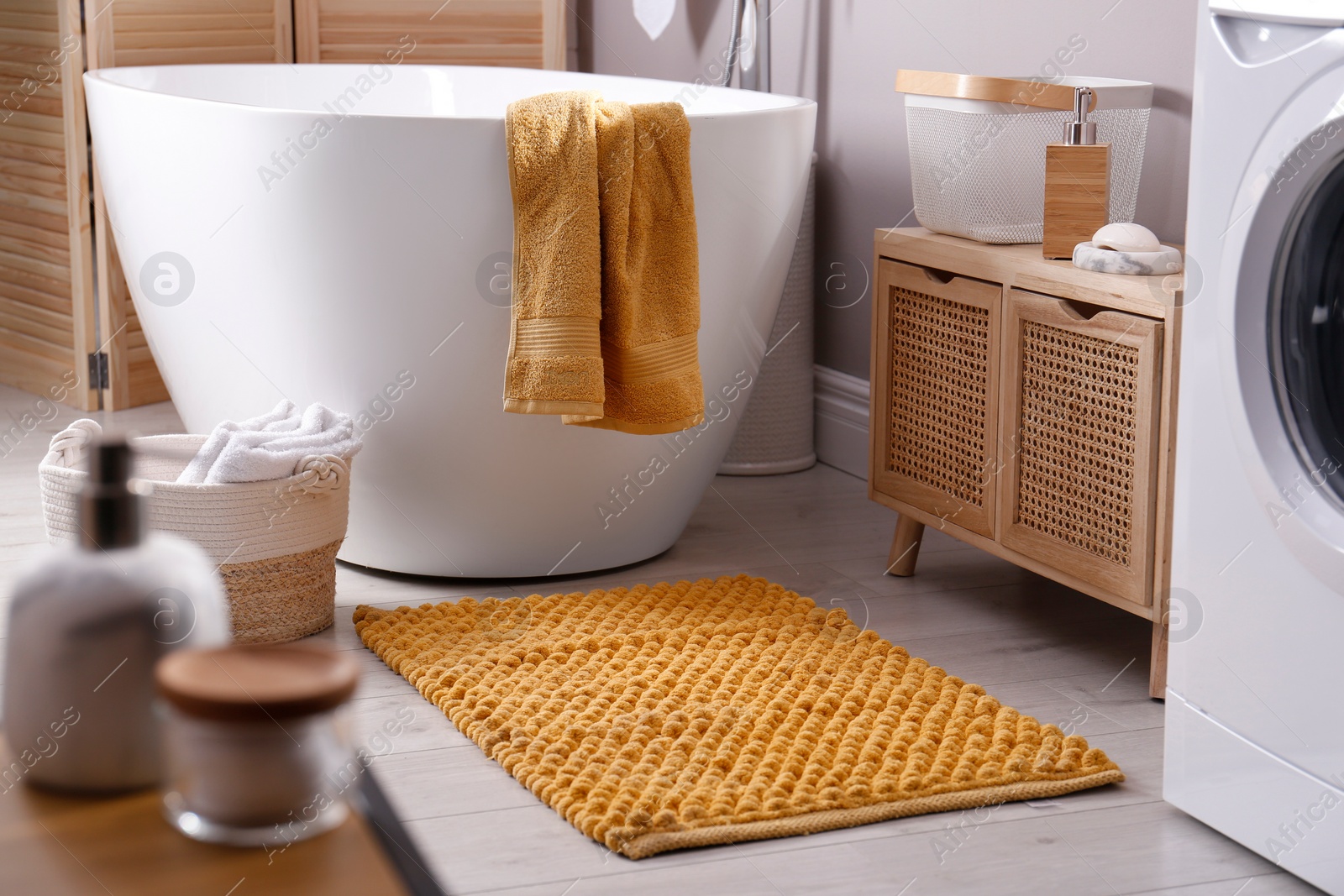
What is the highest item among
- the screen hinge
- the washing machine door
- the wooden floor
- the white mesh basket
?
the white mesh basket

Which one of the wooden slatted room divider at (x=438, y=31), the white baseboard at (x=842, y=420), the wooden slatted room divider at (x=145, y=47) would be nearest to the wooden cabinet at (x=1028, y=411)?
the white baseboard at (x=842, y=420)

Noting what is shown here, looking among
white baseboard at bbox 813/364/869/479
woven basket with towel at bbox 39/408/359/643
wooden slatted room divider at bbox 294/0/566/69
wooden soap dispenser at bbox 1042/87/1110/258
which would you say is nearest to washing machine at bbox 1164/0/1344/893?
wooden soap dispenser at bbox 1042/87/1110/258

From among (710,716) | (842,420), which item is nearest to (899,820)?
(710,716)

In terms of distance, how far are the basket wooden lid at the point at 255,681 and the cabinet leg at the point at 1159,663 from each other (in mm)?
1510

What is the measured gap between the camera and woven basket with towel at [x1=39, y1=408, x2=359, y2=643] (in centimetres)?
166

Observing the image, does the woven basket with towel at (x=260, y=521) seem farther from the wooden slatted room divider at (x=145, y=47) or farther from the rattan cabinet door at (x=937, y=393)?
the wooden slatted room divider at (x=145, y=47)

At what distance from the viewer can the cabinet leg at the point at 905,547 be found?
6.94 ft

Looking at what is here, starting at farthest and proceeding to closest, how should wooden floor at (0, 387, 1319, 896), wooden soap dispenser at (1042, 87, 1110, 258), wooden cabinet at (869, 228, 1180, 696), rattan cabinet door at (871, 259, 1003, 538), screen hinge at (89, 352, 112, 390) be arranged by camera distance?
screen hinge at (89, 352, 112, 390) < rattan cabinet door at (871, 259, 1003, 538) < wooden soap dispenser at (1042, 87, 1110, 258) < wooden cabinet at (869, 228, 1180, 696) < wooden floor at (0, 387, 1319, 896)

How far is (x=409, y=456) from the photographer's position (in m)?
1.96

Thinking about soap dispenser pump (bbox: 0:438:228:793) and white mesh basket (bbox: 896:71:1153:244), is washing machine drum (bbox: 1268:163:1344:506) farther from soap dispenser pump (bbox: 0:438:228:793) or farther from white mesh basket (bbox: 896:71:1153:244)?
soap dispenser pump (bbox: 0:438:228:793)

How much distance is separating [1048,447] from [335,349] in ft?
3.14

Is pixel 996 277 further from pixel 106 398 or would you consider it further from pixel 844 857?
pixel 106 398

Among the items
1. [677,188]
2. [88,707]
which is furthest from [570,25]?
[88,707]

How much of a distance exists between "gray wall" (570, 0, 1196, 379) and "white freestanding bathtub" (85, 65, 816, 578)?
386 millimetres
